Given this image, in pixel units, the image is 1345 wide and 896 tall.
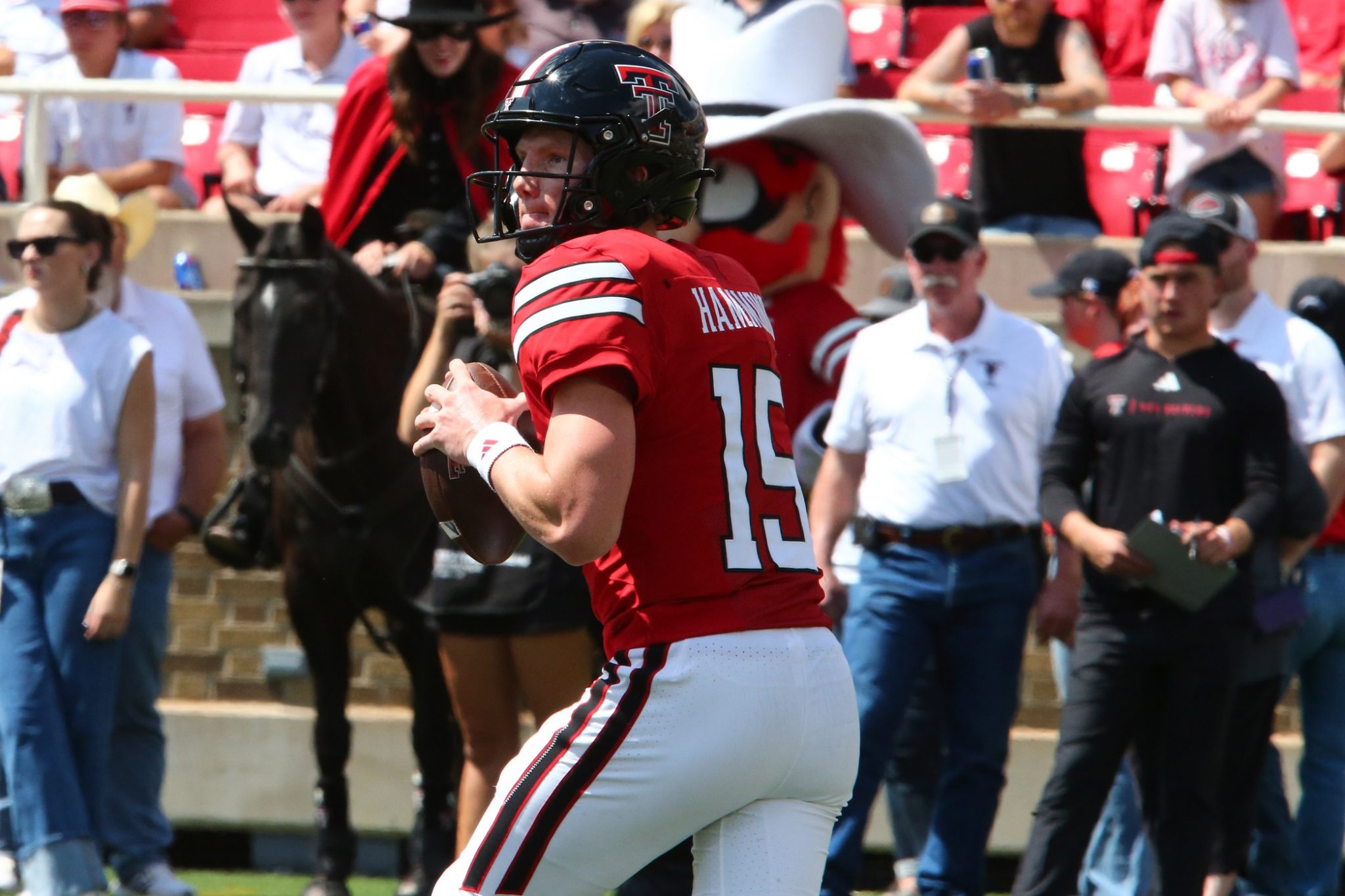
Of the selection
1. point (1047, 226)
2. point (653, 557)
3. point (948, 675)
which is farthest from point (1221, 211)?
point (653, 557)

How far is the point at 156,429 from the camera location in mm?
6332

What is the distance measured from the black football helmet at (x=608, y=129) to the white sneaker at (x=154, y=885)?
12.2ft

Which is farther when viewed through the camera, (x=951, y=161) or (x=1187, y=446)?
(x=951, y=161)

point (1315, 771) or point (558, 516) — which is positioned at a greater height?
point (558, 516)

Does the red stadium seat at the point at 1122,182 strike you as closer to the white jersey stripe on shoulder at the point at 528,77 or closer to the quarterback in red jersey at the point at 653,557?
the white jersey stripe on shoulder at the point at 528,77

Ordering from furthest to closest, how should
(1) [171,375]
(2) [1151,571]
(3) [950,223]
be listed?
1. (1) [171,375]
2. (3) [950,223]
3. (2) [1151,571]

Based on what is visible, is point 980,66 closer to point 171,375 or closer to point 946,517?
point 946,517

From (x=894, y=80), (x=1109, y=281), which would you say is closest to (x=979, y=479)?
(x=1109, y=281)

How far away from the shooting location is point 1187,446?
516cm

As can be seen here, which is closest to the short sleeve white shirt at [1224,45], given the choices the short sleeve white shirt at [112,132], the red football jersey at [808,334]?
the red football jersey at [808,334]

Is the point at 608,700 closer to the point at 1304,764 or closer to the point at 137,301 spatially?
the point at 1304,764

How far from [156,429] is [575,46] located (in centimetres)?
370

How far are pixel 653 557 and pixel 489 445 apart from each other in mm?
283

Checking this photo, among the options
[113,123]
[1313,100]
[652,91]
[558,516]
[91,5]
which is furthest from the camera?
[1313,100]
